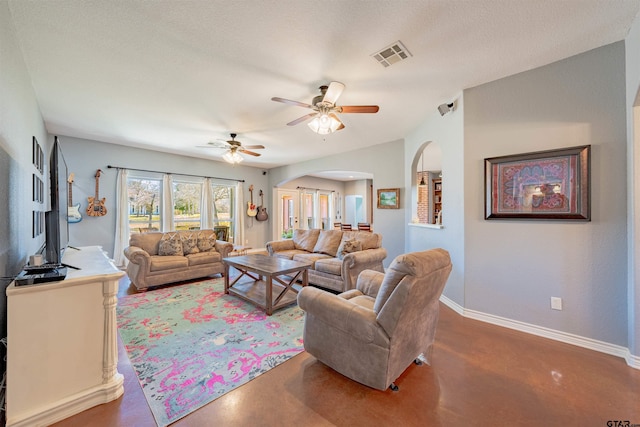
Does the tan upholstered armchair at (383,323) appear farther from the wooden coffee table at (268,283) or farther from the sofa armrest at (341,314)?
the wooden coffee table at (268,283)

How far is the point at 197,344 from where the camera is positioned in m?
2.38

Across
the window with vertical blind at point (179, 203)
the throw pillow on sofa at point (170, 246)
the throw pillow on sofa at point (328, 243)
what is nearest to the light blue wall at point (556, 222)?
the throw pillow on sofa at point (328, 243)

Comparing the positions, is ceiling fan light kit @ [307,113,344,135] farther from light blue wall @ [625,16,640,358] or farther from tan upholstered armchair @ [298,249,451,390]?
light blue wall @ [625,16,640,358]

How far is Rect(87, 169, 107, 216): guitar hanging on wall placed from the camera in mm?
4914

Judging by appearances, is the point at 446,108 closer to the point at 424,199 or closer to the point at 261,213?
the point at 424,199

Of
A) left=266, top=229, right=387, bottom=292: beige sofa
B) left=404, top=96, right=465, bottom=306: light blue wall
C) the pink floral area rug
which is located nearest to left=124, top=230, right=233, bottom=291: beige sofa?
the pink floral area rug

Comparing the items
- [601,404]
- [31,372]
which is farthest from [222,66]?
[601,404]

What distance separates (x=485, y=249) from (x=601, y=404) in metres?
1.51

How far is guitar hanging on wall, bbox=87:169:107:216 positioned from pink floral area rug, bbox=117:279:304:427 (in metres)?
2.46

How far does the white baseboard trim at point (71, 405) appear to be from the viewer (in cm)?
144

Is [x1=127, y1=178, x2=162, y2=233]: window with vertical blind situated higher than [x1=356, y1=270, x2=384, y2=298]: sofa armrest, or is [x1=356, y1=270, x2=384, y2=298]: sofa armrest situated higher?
[x1=127, y1=178, x2=162, y2=233]: window with vertical blind

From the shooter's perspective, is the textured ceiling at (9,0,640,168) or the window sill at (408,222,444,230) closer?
the textured ceiling at (9,0,640,168)

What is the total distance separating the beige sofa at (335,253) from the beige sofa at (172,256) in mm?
1138

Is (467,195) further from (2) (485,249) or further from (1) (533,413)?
(1) (533,413)
